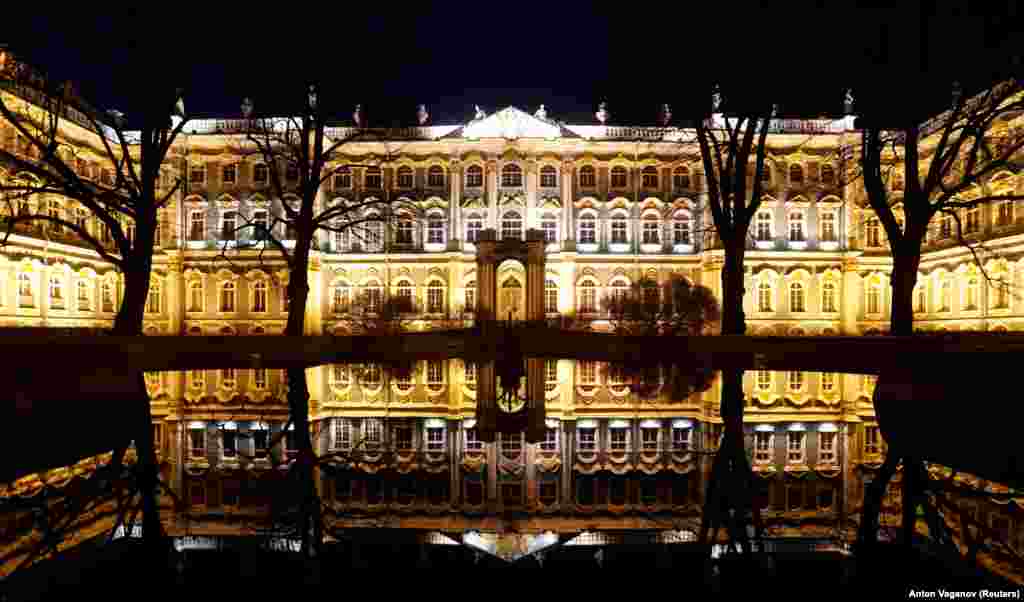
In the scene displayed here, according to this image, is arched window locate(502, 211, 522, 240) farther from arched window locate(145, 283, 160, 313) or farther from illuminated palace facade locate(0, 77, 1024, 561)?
arched window locate(145, 283, 160, 313)

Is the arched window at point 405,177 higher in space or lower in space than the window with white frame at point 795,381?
higher

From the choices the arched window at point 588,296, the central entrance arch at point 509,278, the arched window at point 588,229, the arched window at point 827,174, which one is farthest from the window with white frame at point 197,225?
the arched window at point 827,174

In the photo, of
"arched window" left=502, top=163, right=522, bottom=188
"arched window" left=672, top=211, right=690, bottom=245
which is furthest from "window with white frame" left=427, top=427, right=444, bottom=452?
"arched window" left=672, top=211, right=690, bottom=245

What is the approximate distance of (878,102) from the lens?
1380 centimetres

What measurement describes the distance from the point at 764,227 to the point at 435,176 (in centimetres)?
1761

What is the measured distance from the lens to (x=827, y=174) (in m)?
37.2

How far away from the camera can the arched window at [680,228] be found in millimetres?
37344

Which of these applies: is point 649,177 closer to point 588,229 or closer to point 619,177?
point 619,177

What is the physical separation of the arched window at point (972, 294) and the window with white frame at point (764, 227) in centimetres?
925

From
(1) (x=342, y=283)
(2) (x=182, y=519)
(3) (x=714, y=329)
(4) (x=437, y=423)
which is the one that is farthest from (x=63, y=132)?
(2) (x=182, y=519)

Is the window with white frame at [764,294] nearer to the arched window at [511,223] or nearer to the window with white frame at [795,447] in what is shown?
the arched window at [511,223]

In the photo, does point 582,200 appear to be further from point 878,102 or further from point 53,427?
point 53,427

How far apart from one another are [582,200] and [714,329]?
33.7 feet

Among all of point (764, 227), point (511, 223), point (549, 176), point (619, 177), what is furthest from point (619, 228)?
point (764, 227)
